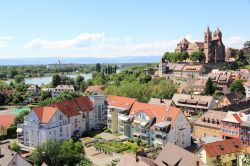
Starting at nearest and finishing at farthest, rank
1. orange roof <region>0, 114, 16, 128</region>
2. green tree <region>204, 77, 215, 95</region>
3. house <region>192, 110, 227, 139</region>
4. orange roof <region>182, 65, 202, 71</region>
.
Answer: house <region>192, 110, 227, 139</region>
orange roof <region>0, 114, 16, 128</region>
green tree <region>204, 77, 215, 95</region>
orange roof <region>182, 65, 202, 71</region>

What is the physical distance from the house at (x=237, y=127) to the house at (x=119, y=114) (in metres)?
12.5

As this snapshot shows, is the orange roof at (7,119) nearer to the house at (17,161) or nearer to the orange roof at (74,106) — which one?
the orange roof at (74,106)

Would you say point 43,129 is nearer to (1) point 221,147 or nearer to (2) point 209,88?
(1) point 221,147

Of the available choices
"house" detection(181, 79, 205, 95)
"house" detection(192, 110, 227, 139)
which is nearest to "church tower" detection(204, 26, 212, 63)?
"house" detection(181, 79, 205, 95)

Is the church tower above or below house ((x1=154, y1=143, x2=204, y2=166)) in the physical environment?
above

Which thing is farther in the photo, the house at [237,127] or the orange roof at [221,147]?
the house at [237,127]

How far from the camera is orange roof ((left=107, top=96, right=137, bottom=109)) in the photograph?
46703 mm

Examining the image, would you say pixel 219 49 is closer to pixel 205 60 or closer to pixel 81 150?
pixel 205 60

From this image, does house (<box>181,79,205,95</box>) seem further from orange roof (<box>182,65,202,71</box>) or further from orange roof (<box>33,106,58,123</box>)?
orange roof (<box>33,106,58,123</box>)

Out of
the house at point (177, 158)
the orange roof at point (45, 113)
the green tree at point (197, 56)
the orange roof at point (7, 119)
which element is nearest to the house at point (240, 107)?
the house at point (177, 158)

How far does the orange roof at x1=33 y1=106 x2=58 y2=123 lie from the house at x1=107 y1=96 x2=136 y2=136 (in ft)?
29.5

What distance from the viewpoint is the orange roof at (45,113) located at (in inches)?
1631

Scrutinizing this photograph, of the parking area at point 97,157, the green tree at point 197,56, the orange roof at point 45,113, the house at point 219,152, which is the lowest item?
the parking area at point 97,157

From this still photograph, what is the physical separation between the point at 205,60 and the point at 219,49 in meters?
5.67
